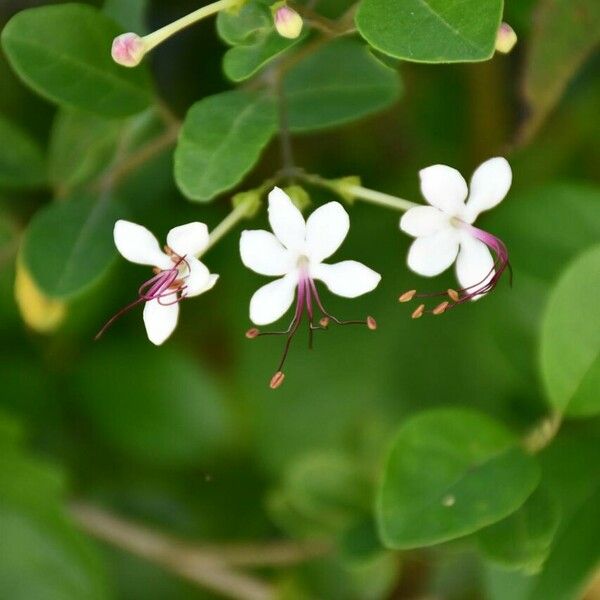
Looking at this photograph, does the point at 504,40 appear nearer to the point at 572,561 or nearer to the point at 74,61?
the point at 74,61

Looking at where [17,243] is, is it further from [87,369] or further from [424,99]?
[424,99]

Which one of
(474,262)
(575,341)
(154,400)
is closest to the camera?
(474,262)

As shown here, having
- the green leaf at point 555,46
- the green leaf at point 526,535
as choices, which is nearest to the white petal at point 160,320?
the green leaf at point 526,535

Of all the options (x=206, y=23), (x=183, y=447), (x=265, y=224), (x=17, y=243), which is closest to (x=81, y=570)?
(x=183, y=447)

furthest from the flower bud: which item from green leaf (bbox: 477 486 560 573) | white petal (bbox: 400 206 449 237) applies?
green leaf (bbox: 477 486 560 573)

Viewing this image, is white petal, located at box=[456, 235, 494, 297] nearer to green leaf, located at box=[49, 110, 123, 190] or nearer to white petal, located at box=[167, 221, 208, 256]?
white petal, located at box=[167, 221, 208, 256]

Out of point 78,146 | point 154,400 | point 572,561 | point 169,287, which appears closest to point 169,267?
point 169,287

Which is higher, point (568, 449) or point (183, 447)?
point (568, 449)
